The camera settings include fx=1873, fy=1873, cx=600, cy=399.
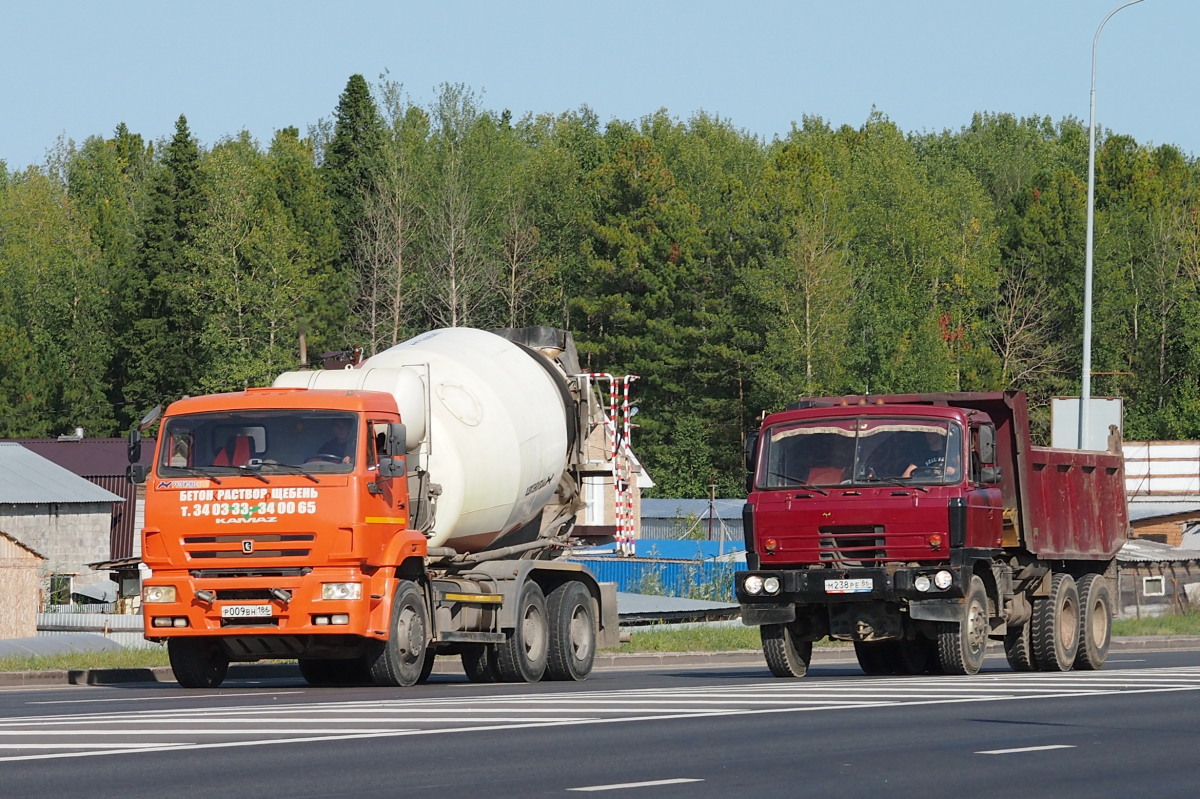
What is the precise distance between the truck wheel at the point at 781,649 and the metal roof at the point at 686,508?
164 feet

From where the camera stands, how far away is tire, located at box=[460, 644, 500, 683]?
69.3 feet

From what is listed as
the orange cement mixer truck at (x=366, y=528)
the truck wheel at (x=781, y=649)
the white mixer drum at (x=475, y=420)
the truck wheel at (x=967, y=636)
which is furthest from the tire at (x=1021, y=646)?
the white mixer drum at (x=475, y=420)

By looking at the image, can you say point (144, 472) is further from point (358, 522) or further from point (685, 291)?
point (685, 291)

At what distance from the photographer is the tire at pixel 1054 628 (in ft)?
74.5

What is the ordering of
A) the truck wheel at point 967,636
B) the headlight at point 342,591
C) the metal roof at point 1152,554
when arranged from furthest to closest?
the metal roof at point 1152,554 < the truck wheel at point 967,636 < the headlight at point 342,591

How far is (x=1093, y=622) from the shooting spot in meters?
24.0

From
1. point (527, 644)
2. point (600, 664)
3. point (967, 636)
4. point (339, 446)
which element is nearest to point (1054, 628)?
point (967, 636)

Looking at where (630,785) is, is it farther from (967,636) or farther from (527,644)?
(527,644)

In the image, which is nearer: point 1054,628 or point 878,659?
point 1054,628

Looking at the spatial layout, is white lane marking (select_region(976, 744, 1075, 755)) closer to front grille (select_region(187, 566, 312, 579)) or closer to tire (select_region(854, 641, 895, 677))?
front grille (select_region(187, 566, 312, 579))

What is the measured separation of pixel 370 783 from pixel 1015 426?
44.4 ft

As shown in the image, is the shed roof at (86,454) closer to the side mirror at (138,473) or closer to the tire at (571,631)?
the tire at (571,631)

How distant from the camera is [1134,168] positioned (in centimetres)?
10906

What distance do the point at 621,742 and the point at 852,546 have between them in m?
8.59
